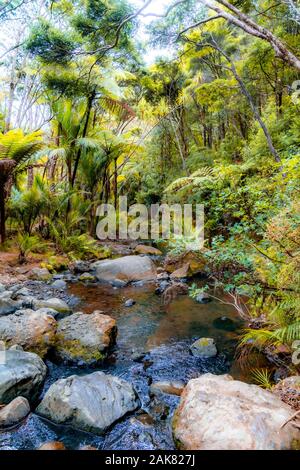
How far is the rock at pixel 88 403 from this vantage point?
208 centimetres

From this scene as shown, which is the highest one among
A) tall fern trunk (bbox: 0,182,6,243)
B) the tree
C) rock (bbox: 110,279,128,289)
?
the tree

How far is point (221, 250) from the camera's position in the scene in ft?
10.4

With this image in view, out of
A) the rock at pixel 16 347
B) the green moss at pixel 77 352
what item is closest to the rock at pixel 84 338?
the green moss at pixel 77 352

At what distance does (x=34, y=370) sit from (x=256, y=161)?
18.9 feet

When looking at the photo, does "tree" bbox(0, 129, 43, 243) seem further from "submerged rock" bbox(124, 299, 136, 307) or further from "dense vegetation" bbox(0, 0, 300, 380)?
"submerged rock" bbox(124, 299, 136, 307)

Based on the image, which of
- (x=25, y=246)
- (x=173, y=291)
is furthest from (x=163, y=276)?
(x=25, y=246)

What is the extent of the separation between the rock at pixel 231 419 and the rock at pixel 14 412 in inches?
43.6

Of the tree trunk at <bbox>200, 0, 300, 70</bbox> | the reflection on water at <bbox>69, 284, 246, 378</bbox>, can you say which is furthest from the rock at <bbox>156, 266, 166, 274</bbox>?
the tree trunk at <bbox>200, 0, 300, 70</bbox>

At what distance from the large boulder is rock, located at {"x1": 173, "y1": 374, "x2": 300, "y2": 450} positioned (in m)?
4.04

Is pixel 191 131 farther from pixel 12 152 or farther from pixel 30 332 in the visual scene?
pixel 30 332

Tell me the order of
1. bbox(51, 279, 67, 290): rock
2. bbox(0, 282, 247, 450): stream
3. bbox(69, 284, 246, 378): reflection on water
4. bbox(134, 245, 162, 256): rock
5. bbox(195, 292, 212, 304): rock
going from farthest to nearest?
bbox(134, 245, 162, 256): rock, bbox(51, 279, 67, 290): rock, bbox(195, 292, 212, 304): rock, bbox(69, 284, 246, 378): reflection on water, bbox(0, 282, 247, 450): stream

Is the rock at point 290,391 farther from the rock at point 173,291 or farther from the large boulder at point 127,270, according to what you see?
the large boulder at point 127,270

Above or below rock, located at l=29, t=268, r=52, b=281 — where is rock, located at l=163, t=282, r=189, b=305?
below

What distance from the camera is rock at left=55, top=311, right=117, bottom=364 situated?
2953 mm
